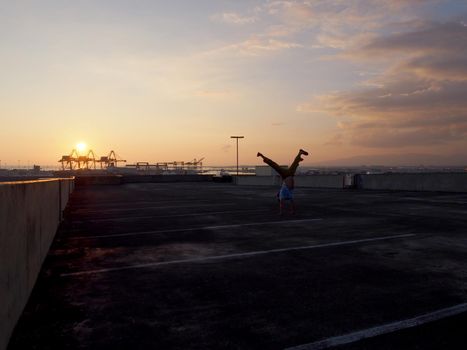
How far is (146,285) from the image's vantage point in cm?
548

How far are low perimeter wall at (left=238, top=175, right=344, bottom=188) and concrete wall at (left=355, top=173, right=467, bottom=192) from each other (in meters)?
1.90

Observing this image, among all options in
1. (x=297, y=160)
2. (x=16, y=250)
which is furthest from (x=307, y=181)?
(x=16, y=250)

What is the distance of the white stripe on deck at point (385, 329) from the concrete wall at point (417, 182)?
73.3 feet

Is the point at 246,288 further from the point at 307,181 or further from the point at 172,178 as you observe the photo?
the point at 172,178

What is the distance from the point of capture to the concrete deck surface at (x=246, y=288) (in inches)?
150

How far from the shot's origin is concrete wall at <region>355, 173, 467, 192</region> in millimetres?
24203

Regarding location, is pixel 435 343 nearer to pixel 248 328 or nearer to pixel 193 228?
pixel 248 328

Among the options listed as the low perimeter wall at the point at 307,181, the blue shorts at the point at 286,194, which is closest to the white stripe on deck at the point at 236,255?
the blue shorts at the point at 286,194

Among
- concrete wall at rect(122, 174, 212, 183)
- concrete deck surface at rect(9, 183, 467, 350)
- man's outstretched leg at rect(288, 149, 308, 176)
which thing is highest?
man's outstretched leg at rect(288, 149, 308, 176)

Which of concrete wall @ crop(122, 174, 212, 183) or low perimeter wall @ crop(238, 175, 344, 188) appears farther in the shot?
concrete wall @ crop(122, 174, 212, 183)

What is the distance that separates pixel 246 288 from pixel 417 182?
2436 centimetres

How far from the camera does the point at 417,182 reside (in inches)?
1038

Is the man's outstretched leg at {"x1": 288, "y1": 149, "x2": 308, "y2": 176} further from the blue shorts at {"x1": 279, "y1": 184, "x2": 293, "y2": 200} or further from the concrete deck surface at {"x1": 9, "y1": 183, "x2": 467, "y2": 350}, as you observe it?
the concrete deck surface at {"x1": 9, "y1": 183, "x2": 467, "y2": 350}

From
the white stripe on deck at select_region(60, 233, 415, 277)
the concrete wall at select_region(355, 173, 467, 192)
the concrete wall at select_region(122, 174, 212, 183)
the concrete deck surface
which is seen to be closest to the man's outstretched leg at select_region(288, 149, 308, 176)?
the concrete deck surface
